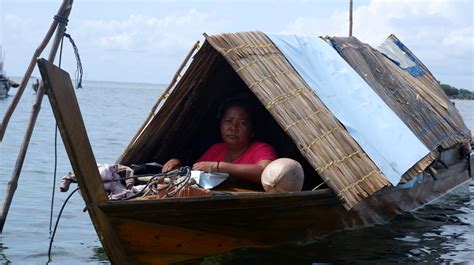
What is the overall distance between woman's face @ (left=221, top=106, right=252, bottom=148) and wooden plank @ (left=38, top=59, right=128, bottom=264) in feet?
6.56

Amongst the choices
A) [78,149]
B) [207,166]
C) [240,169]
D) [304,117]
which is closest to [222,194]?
[240,169]

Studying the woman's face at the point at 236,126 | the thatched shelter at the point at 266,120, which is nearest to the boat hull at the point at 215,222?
the thatched shelter at the point at 266,120

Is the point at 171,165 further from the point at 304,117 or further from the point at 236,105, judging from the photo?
the point at 304,117

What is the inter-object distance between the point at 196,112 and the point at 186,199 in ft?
8.43

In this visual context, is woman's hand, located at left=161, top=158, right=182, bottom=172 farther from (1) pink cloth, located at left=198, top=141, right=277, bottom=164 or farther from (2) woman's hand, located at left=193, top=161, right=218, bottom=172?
(2) woman's hand, located at left=193, top=161, right=218, bottom=172

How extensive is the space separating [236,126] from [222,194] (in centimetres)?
152

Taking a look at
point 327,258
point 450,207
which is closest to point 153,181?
point 327,258

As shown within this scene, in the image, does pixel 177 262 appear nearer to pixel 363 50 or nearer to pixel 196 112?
pixel 196 112

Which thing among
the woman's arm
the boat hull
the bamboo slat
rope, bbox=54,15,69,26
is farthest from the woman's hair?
rope, bbox=54,15,69,26

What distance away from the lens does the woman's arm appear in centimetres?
671

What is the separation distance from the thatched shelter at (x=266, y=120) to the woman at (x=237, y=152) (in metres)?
0.30

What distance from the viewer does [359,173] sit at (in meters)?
6.55

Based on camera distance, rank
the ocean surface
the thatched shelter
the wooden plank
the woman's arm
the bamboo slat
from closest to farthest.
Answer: the wooden plank < the bamboo slat < the thatched shelter < the woman's arm < the ocean surface

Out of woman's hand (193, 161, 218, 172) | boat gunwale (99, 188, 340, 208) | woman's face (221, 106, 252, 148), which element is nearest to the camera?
boat gunwale (99, 188, 340, 208)
